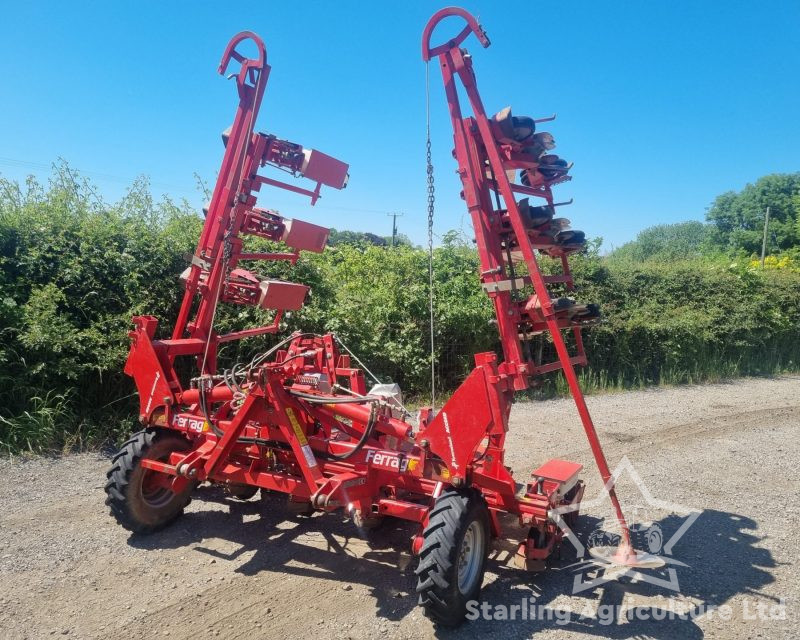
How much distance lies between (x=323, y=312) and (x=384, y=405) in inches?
178

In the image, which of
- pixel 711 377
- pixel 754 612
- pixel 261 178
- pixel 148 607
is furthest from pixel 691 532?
pixel 711 377

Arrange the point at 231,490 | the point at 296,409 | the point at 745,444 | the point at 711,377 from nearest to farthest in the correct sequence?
the point at 296,409
the point at 231,490
the point at 745,444
the point at 711,377

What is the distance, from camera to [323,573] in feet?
13.0

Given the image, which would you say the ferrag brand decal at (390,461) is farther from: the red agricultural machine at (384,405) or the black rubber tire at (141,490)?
the black rubber tire at (141,490)

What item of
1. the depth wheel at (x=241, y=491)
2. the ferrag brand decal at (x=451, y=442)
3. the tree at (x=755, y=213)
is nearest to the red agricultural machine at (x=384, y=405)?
the ferrag brand decal at (x=451, y=442)

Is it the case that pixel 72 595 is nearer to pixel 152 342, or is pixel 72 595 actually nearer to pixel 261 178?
pixel 152 342

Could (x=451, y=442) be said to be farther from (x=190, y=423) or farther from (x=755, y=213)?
(x=755, y=213)

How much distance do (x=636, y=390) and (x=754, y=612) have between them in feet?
26.6

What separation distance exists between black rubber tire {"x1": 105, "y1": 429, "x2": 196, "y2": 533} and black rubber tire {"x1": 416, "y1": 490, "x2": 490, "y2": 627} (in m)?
2.24

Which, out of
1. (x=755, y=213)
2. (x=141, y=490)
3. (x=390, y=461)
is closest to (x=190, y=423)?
(x=141, y=490)

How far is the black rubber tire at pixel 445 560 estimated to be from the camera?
10.4 ft

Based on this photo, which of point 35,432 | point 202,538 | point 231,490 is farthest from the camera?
point 35,432

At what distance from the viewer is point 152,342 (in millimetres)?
4492

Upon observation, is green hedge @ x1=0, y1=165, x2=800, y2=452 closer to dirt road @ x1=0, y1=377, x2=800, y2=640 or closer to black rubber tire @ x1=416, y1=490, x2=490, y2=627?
dirt road @ x1=0, y1=377, x2=800, y2=640
